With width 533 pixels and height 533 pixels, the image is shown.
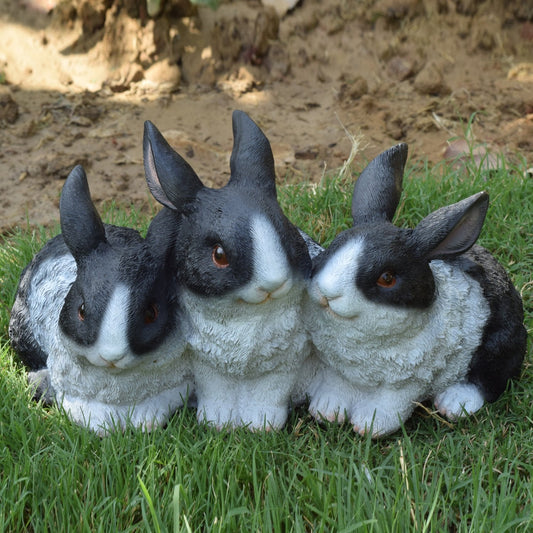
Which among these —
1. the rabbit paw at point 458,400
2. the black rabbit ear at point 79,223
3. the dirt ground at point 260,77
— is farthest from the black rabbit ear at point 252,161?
the dirt ground at point 260,77

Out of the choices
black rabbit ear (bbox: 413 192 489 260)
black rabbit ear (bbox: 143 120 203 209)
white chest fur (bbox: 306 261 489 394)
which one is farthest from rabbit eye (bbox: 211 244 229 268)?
black rabbit ear (bbox: 413 192 489 260)

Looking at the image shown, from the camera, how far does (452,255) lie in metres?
2.44

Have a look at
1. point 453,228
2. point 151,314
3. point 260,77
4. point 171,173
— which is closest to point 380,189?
point 453,228

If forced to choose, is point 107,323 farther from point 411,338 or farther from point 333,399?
point 411,338

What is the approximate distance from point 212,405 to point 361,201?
3.12 feet

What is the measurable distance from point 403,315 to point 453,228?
336 millimetres

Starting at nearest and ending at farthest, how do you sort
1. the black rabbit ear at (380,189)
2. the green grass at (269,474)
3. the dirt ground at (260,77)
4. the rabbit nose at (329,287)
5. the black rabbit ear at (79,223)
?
the green grass at (269,474), the rabbit nose at (329,287), the black rabbit ear at (79,223), the black rabbit ear at (380,189), the dirt ground at (260,77)

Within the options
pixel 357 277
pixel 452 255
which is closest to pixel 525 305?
pixel 452 255

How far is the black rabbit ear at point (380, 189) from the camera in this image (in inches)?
102

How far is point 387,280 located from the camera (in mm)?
2379

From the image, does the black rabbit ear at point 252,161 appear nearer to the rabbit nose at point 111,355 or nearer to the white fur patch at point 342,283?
the white fur patch at point 342,283

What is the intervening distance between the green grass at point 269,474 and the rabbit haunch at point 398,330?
23cm

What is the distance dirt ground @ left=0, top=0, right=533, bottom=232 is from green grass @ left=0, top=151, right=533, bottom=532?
249cm

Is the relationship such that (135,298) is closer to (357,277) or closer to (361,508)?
(357,277)
